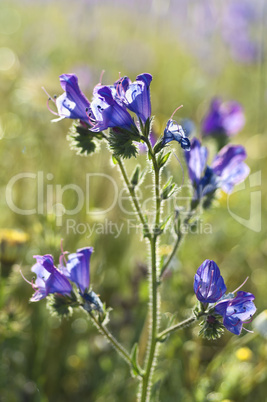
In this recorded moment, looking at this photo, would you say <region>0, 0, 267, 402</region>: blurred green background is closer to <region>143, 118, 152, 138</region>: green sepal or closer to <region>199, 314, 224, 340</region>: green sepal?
<region>199, 314, 224, 340</region>: green sepal

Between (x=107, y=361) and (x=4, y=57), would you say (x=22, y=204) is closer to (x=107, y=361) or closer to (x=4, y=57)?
(x=107, y=361)

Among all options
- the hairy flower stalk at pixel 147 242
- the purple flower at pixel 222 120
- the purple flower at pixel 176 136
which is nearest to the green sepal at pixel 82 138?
the hairy flower stalk at pixel 147 242

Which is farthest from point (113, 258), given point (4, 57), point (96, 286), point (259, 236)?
point (4, 57)

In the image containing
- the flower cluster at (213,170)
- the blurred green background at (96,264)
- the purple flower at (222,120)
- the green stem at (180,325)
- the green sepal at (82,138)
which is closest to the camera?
the green stem at (180,325)

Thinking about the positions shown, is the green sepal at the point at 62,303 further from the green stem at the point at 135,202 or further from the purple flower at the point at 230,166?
the purple flower at the point at 230,166

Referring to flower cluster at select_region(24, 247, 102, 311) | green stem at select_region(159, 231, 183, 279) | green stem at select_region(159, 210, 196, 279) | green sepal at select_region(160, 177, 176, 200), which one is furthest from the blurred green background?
green sepal at select_region(160, 177, 176, 200)

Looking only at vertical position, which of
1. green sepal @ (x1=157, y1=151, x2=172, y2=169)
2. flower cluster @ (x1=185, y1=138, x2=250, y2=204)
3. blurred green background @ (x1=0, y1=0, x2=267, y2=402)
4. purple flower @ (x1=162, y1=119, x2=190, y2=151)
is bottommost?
blurred green background @ (x1=0, y1=0, x2=267, y2=402)
